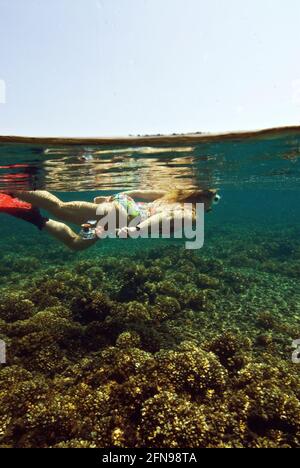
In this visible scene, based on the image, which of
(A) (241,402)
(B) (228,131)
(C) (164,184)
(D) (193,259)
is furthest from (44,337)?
(C) (164,184)

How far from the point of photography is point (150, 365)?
6.72 m

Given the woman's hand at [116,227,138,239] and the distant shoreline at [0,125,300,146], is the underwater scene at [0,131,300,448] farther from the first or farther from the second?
the woman's hand at [116,227,138,239]

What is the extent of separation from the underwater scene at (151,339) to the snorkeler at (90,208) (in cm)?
91

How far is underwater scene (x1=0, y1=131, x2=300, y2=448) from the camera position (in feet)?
18.1

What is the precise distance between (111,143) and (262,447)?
34.4 ft

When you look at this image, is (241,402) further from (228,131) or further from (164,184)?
(164,184)

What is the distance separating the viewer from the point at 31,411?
5828mm

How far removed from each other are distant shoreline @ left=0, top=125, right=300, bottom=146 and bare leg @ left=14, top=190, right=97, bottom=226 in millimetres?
2023

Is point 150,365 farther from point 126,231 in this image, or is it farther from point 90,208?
point 90,208

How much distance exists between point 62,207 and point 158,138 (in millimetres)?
4526

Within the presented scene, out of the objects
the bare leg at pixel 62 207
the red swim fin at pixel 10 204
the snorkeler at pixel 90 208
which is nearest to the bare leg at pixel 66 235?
the snorkeler at pixel 90 208

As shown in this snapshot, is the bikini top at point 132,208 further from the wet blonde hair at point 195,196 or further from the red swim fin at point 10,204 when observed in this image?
the red swim fin at point 10,204

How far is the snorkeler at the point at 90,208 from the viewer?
338 inches
